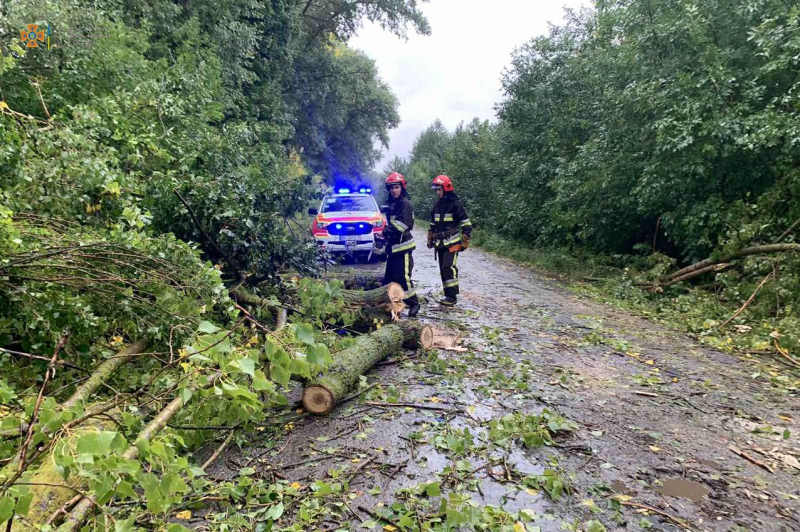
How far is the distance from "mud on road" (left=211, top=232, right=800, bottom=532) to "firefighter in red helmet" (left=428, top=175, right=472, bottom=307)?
1.98 meters

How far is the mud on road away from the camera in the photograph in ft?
8.68

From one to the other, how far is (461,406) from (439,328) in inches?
95.7

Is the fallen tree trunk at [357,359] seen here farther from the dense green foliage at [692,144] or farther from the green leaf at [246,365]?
the dense green foliage at [692,144]

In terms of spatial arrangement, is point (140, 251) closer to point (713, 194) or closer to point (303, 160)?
point (713, 194)

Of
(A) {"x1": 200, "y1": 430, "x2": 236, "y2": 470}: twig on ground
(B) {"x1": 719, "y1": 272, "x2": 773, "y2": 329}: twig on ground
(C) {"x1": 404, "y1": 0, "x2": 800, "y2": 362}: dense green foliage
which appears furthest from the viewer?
(C) {"x1": 404, "y1": 0, "x2": 800, "y2": 362}: dense green foliage

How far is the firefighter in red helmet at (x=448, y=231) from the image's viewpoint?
7.41 meters

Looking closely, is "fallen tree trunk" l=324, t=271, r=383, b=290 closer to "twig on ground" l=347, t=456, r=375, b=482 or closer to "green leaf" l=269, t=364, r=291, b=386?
"twig on ground" l=347, t=456, r=375, b=482

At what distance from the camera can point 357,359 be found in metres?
4.24

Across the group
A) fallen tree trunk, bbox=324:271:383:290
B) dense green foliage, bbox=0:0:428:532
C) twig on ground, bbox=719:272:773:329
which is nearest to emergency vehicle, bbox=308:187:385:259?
dense green foliage, bbox=0:0:428:532

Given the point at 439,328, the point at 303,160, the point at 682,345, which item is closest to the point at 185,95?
the point at 439,328

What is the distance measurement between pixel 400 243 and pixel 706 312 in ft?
16.2

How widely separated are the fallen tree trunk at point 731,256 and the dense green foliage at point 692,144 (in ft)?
0.43

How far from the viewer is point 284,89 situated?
1891cm
